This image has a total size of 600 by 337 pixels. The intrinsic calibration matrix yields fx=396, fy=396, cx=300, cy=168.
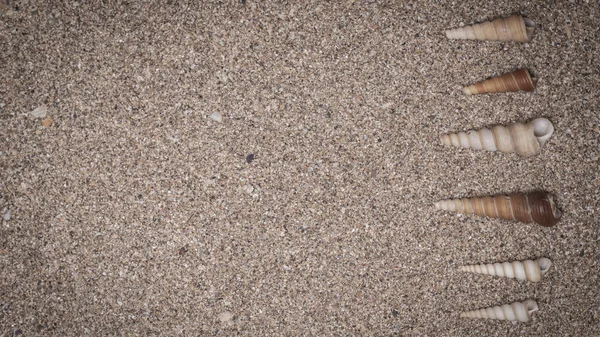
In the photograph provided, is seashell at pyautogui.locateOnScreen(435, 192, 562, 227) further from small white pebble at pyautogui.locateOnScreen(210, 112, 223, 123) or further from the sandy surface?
small white pebble at pyautogui.locateOnScreen(210, 112, 223, 123)

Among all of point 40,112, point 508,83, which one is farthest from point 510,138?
point 40,112

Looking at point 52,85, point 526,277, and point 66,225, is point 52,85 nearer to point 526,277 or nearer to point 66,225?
point 66,225

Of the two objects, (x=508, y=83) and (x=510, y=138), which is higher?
(x=508, y=83)

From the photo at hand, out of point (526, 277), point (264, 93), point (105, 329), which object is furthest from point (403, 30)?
point (105, 329)

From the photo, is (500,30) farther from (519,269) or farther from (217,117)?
(217,117)

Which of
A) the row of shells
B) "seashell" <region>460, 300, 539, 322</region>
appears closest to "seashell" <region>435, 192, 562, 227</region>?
the row of shells

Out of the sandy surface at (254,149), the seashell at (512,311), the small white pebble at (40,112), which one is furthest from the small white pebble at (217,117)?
the seashell at (512,311)
